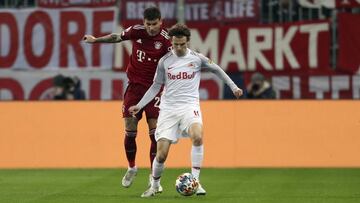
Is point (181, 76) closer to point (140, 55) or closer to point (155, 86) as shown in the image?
point (155, 86)

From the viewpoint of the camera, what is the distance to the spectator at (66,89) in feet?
61.7

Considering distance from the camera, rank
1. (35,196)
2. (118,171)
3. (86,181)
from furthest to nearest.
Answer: (118,171) → (86,181) → (35,196)

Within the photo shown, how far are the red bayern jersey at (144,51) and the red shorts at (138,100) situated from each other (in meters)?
0.08

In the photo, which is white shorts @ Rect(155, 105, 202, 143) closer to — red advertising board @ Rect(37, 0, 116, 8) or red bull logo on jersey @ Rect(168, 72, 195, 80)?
red bull logo on jersey @ Rect(168, 72, 195, 80)

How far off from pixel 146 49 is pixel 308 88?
21.4ft

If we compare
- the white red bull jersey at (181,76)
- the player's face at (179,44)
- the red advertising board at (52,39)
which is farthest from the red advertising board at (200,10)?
the player's face at (179,44)

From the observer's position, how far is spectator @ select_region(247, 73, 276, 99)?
1836 centimetres

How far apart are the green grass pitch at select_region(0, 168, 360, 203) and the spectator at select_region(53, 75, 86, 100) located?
198 cm

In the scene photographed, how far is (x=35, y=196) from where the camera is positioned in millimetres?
12195

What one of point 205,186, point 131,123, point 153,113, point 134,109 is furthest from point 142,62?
point 205,186

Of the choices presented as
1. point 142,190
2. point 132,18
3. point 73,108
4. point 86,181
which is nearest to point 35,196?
point 142,190

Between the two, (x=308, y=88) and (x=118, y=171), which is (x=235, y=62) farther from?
(x=118, y=171)

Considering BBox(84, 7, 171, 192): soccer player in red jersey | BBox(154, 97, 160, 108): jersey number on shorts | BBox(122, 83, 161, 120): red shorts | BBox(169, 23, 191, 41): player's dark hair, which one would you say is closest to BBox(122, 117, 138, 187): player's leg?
BBox(84, 7, 171, 192): soccer player in red jersey

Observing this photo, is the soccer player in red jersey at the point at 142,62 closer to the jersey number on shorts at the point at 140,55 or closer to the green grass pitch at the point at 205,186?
the jersey number on shorts at the point at 140,55
